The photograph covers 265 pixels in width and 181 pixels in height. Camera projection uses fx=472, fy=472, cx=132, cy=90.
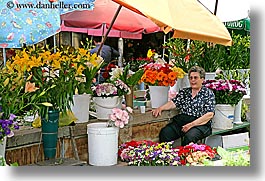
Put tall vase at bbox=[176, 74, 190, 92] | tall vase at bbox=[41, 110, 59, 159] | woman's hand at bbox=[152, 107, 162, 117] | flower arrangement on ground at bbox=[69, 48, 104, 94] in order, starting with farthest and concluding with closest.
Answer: tall vase at bbox=[176, 74, 190, 92]
woman's hand at bbox=[152, 107, 162, 117]
flower arrangement on ground at bbox=[69, 48, 104, 94]
tall vase at bbox=[41, 110, 59, 159]

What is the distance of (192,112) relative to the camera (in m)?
4.10

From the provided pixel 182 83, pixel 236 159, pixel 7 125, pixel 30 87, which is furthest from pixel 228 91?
pixel 7 125

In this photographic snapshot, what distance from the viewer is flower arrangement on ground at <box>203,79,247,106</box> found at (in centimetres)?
428

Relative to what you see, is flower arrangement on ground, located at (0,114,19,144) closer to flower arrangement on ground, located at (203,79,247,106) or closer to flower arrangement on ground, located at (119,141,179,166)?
flower arrangement on ground, located at (119,141,179,166)

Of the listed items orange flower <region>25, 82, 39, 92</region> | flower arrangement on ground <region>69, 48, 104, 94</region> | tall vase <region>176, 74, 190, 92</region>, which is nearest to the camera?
orange flower <region>25, 82, 39, 92</region>

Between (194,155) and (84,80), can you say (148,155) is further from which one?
(84,80)

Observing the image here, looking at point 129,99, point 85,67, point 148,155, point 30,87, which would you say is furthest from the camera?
point 129,99

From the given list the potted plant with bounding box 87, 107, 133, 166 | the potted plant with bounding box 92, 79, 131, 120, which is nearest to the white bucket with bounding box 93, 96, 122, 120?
the potted plant with bounding box 92, 79, 131, 120

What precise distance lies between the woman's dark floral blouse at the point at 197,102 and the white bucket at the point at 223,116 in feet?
0.87

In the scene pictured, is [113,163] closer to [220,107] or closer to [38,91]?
[38,91]

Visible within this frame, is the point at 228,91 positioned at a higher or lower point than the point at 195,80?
lower

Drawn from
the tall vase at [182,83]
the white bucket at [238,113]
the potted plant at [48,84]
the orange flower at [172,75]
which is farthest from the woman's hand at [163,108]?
the potted plant at [48,84]

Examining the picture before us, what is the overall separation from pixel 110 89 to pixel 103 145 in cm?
63

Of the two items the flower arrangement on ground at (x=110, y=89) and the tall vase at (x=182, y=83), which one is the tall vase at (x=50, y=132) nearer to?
the flower arrangement on ground at (x=110, y=89)
